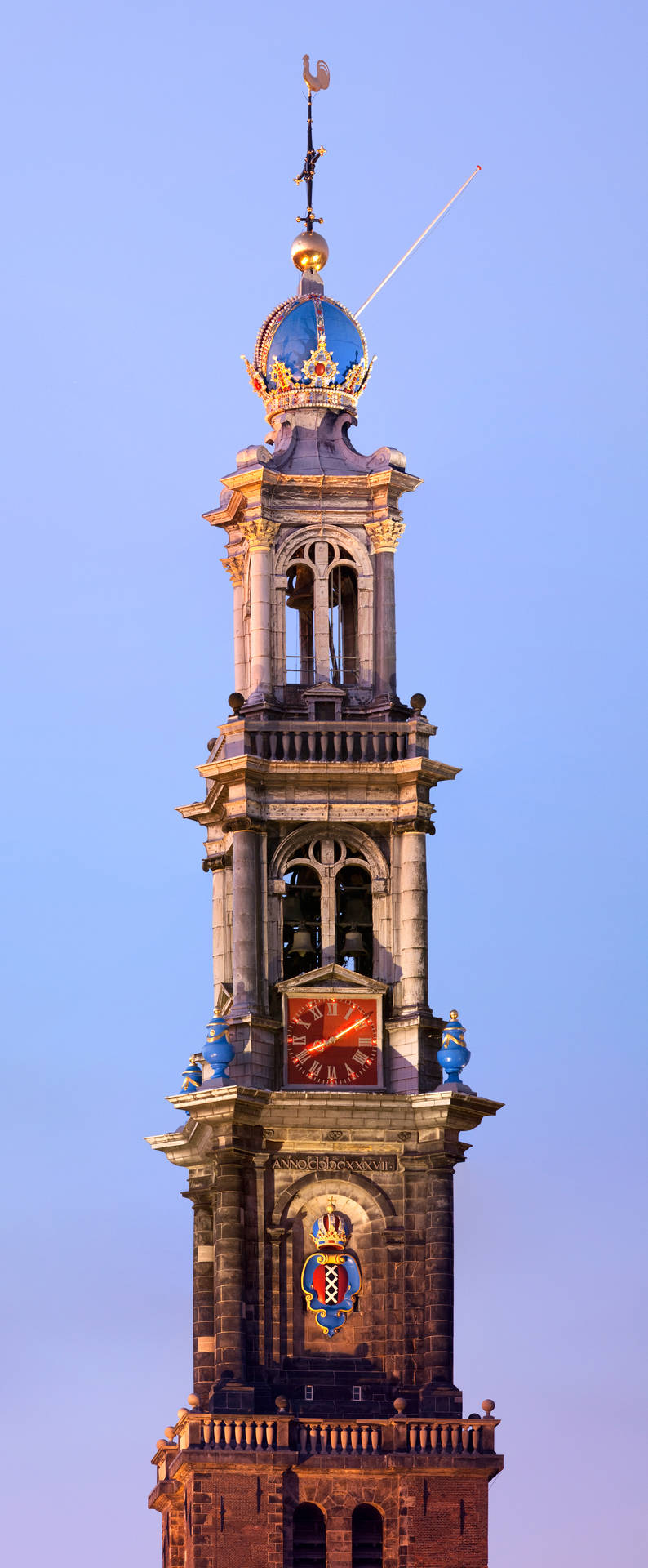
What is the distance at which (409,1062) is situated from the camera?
129m

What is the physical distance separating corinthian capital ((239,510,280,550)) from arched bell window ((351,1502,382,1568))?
26.3 meters

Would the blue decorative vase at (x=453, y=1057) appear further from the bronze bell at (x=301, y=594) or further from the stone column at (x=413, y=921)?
the bronze bell at (x=301, y=594)

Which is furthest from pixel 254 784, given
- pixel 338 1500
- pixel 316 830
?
pixel 338 1500

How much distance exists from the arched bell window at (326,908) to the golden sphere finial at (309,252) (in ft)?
59.1

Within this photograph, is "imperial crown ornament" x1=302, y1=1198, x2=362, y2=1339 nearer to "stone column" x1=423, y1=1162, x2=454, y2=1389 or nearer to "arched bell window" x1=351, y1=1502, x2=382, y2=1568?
"stone column" x1=423, y1=1162, x2=454, y2=1389

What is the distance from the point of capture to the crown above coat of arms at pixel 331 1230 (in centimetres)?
12794

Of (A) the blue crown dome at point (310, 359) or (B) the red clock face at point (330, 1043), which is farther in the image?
(A) the blue crown dome at point (310, 359)

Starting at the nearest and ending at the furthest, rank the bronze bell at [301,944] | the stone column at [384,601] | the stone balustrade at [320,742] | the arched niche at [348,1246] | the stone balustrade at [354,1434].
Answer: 1. the stone balustrade at [354,1434]
2. the arched niche at [348,1246]
3. the bronze bell at [301,944]
4. the stone balustrade at [320,742]
5. the stone column at [384,601]

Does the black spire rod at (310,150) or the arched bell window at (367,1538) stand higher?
the black spire rod at (310,150)

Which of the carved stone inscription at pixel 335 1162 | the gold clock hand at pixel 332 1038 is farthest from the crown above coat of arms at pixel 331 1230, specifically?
the gold clock hand at pixel 332 1038

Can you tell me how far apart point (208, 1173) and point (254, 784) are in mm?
10553

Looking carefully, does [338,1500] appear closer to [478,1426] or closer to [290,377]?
[478,1426]

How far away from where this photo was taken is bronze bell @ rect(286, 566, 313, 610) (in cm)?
13650

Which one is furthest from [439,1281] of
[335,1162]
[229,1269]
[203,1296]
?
[203,1296]
